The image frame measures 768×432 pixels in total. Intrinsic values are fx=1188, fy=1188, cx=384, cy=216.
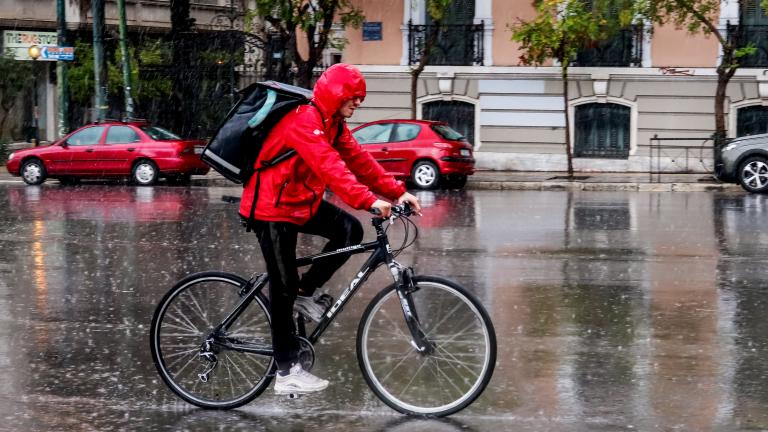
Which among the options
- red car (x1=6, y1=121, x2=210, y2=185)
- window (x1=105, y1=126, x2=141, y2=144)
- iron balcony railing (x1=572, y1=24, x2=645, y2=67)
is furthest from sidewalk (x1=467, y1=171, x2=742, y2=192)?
window (x1=105, y1=126, x2=141, y2=144)

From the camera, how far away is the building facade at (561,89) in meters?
27.0

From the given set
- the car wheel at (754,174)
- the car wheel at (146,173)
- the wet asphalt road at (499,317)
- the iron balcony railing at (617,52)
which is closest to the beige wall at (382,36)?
the iron balcony railing at (617,52)

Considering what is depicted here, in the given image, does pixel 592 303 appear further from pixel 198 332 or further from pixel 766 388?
pixel 198 332

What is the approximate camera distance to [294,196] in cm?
578

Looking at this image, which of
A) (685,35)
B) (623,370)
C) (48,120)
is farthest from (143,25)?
(623,370)

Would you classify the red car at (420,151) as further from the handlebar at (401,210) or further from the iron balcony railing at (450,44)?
the handlebar at (401,210)

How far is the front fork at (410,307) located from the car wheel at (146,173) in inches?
765

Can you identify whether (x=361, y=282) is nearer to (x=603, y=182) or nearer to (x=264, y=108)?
(x=264, y=108)

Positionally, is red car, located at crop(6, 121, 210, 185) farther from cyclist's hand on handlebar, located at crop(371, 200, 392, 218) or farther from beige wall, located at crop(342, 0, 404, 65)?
cyclist's hand on handlebar, located at crop(371, 200, 392, 218)

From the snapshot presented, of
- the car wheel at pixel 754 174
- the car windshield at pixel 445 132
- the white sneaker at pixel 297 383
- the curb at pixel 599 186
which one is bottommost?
the white sneaker at pixel 297 383

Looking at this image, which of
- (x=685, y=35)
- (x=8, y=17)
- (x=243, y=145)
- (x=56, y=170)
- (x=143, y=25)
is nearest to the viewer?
(x=243, y=145)

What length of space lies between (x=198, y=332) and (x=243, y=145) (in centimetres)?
108

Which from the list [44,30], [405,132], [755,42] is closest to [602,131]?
[755,42]

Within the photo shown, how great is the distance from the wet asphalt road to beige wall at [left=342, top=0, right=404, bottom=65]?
40.5 ft
